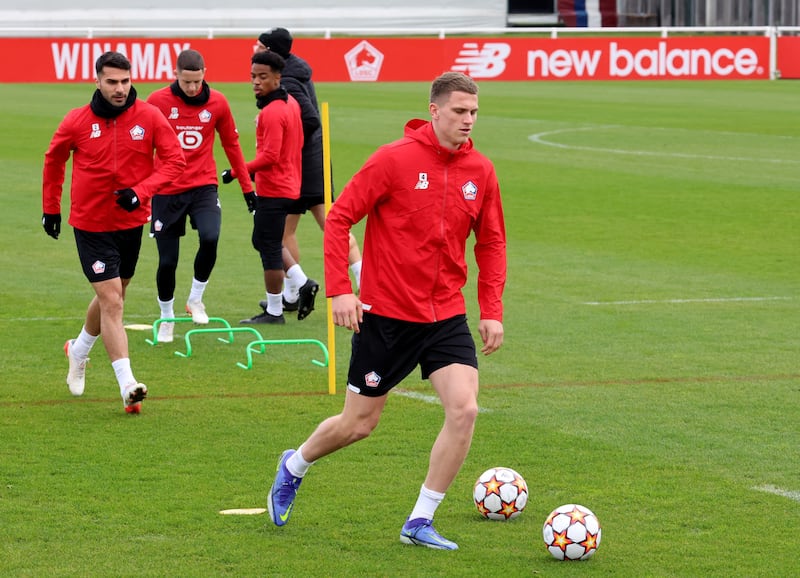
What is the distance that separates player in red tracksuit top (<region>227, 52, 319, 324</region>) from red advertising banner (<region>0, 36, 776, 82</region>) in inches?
1026

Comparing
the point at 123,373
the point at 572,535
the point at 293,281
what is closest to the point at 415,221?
the point at 572,535

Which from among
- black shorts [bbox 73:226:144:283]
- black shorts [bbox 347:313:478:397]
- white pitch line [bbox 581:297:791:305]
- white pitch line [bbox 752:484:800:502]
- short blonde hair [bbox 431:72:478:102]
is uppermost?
short blonde hair [bbox 431:72:478:102]

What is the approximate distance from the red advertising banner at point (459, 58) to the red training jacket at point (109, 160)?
29.1 m

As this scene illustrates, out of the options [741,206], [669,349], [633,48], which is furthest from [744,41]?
[669,349]

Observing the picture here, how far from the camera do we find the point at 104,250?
31.0ft

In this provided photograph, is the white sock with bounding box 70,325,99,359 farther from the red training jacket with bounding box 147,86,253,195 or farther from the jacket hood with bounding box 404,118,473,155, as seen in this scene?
the jacket hood with bounding box 404,118,473,155

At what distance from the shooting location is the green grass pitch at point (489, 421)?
672cm

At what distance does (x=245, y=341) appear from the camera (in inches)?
472

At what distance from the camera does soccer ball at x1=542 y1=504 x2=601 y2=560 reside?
21.4ft

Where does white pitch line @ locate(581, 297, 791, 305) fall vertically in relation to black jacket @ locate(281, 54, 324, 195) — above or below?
below

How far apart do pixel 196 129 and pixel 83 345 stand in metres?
2.85

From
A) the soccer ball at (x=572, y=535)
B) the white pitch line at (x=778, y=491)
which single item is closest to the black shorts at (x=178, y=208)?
the white pitch line at (x=778, y=491)

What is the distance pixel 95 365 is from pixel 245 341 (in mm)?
1416

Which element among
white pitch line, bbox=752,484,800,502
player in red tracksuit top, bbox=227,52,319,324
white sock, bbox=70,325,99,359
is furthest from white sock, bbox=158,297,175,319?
white pitch line, bbox=752,484,800,502
